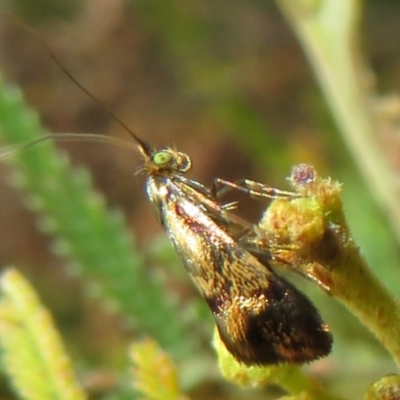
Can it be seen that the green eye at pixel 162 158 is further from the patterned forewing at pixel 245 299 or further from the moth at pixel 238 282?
the patterned forewing at pixel 245 299

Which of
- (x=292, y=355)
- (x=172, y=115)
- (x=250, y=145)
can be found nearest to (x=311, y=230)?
(x=292, y=355)

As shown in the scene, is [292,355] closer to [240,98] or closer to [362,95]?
[362,95]

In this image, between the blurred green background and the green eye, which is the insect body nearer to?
the green eye

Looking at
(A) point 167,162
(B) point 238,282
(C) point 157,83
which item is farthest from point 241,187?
(C) point 157,83

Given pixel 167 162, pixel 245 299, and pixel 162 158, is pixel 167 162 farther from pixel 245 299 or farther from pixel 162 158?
pixel 245 299

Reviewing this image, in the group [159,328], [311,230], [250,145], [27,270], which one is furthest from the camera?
[27,270]

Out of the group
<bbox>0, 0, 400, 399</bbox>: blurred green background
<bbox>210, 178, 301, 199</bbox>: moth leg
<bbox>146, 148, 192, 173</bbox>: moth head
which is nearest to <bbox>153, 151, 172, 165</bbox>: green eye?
<bbox>146, 148, 192, 173</bbox>: moth head

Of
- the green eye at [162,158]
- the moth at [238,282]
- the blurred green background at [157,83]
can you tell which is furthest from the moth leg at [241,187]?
the blurred green background at [157,83]
